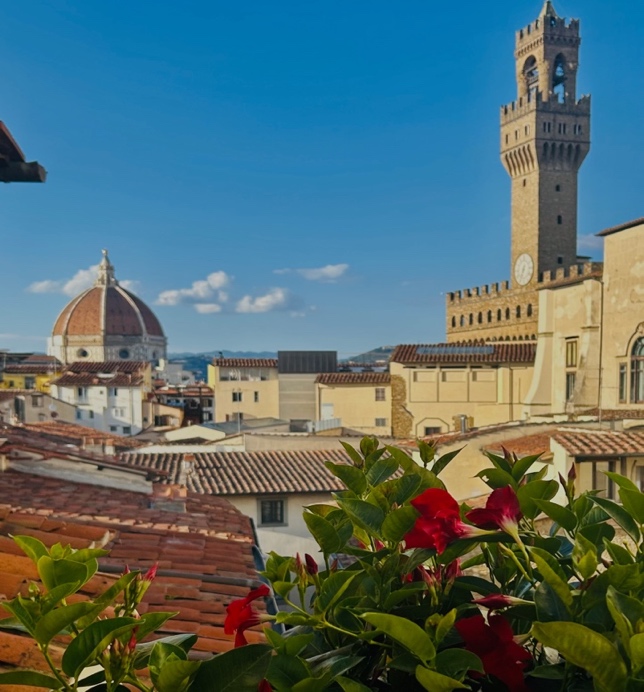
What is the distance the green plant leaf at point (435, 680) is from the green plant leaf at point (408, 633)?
0.09 feet

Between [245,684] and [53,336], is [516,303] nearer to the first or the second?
[245,684]

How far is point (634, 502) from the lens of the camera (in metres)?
1.11

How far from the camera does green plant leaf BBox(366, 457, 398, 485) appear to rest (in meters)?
1.27

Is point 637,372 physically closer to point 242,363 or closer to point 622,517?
point 622,517

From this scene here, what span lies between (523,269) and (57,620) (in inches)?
1890

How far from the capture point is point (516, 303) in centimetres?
4297

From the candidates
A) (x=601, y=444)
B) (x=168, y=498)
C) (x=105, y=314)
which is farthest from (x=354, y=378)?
(x=105, y=314)

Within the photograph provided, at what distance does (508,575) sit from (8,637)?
1.52 metres

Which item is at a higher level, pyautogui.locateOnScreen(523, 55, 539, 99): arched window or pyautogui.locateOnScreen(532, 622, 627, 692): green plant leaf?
pyautogui.locateOnScreen(523, 55, 539, 99): arched window

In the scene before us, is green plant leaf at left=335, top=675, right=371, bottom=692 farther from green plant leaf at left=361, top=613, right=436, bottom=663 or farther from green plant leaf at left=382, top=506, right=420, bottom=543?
green plant leaf at left=382, top=506, right=420, bottom=543

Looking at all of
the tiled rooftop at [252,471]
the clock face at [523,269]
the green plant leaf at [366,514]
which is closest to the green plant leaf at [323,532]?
the green plant leaf at [366,514]

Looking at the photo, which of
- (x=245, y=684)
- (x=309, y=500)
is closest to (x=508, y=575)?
(x=245, y=684)

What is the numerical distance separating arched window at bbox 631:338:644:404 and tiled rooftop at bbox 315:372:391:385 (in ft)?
42.3

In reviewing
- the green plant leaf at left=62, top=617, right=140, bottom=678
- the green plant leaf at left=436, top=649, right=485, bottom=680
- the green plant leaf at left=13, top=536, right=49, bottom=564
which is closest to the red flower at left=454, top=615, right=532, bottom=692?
the green plant leaf at left=436, top=649, right=485, bottom=680
